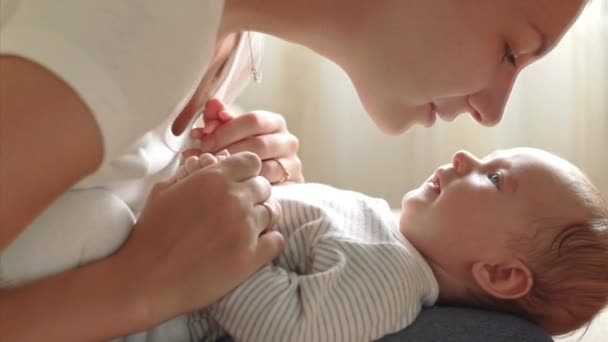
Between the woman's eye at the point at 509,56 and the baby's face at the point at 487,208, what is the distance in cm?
16

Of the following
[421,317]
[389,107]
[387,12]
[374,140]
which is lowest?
[421,317]

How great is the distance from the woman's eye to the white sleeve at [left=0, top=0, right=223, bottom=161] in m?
0.45

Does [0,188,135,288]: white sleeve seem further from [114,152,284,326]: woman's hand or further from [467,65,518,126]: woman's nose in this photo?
[467,65,518,126]: woman's nose

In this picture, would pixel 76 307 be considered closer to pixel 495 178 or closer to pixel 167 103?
pixel 167 103

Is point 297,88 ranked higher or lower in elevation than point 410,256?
higher

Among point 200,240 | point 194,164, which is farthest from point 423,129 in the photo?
point 200,240

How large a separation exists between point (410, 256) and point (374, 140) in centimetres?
115

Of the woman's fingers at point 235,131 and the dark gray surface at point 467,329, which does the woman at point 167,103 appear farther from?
the dark gray surface at point 467,329

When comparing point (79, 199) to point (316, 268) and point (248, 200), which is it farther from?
point (316, 268)

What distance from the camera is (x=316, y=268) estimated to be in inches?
35.8

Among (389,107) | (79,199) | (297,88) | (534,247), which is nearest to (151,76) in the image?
(79,199)

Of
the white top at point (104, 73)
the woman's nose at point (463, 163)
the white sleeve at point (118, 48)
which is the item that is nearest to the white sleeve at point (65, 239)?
the white top at point (104, 73)

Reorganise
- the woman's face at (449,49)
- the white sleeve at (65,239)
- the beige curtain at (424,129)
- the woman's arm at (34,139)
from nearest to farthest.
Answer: the woman's arm at (34,139) < the white sleeve at (65,239) < the woman's face at (449,49) < the beige curtain at (424,129)

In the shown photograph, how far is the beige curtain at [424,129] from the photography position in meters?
2.02
